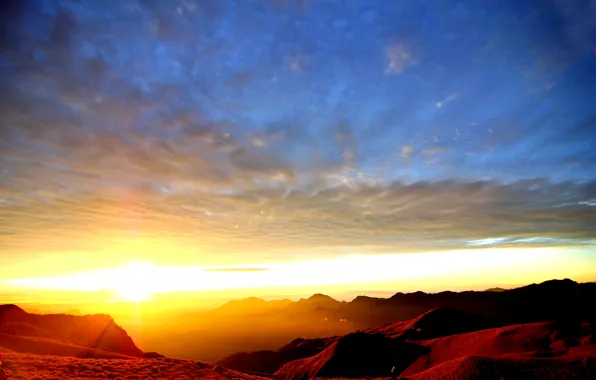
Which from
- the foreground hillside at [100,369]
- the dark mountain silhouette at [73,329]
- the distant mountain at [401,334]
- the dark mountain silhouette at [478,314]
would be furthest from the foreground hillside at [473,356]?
the dark mountain silhouette at [73,329]

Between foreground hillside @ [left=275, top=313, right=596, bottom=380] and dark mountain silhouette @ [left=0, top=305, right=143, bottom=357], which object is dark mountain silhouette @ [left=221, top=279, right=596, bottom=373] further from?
dark mountain silhouette @ [left=0, top=305, right=143, bottom=357]

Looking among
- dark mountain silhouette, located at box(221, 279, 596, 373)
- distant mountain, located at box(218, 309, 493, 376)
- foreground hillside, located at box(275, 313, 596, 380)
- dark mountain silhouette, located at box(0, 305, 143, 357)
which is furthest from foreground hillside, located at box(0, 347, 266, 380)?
dark mountain silhouette, located at box(221, 279, 596, 373)

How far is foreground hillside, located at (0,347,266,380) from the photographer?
24236mm

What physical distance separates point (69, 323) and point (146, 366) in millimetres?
63775

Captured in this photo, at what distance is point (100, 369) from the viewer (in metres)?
27.6

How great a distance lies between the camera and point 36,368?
25.3 m

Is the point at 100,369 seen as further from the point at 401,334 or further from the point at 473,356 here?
the point at 401,334

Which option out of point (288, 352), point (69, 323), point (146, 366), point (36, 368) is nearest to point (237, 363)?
point (288, 352)

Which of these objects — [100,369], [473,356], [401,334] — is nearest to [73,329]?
[100,369]

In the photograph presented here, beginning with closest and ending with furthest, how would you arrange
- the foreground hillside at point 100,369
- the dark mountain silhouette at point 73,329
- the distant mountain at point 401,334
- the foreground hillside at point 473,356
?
1. the foreground hillside at point 100,369
2. the foreground hillside at point 473,356
3. the dark mountain silhouette at point 73,329
4. the distant mountain at point 401,334

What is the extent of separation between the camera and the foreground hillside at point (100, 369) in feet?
79.5

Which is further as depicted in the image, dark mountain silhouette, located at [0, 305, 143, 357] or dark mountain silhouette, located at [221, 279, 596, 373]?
dark mountain silhouette, located at [221, 279, 596, 373]

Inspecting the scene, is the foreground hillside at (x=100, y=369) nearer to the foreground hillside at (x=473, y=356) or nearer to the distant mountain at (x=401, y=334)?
the foreground hillside at (x=473, y=356)

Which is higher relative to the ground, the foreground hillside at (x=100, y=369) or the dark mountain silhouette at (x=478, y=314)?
the foreground hillside at (x=100, y=369)
